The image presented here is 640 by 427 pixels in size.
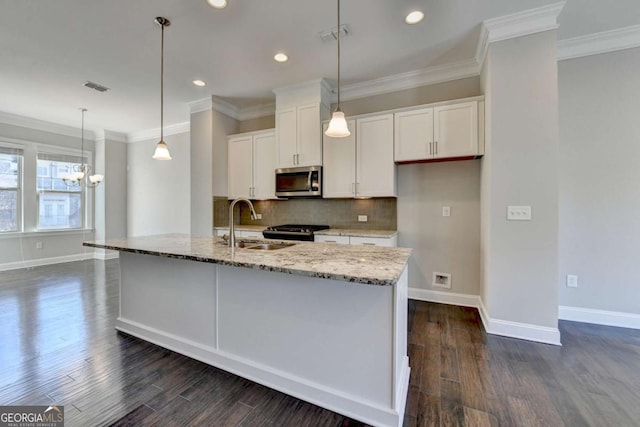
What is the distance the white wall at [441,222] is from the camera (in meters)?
3.31

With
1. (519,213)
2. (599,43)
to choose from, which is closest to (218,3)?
(519,213)

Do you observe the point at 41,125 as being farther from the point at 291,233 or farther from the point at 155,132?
the point at 291,233

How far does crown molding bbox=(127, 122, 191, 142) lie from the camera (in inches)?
227

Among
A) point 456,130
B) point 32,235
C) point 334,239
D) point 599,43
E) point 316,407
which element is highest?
point 599,43

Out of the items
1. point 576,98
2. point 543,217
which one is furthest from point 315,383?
point 576,98

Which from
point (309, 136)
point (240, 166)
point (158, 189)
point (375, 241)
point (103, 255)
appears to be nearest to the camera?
point (375, 241)

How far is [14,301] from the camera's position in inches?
136

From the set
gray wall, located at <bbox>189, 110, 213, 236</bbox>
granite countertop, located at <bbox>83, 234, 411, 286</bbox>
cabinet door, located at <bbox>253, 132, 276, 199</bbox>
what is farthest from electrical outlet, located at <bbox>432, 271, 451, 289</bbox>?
gray wall, located at <bbox>189, 110, 213, 236</bbox>

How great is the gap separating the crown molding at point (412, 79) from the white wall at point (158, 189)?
374cm

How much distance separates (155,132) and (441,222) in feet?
20.7

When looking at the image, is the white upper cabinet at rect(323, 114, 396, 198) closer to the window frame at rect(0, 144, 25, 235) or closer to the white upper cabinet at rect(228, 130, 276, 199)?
the white upper cabinet at rect(228, 130, 276, 199)

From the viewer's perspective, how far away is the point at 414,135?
3.26 m

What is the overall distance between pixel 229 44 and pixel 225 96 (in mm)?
1454

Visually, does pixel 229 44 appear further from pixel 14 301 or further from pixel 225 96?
pixel 14 301
